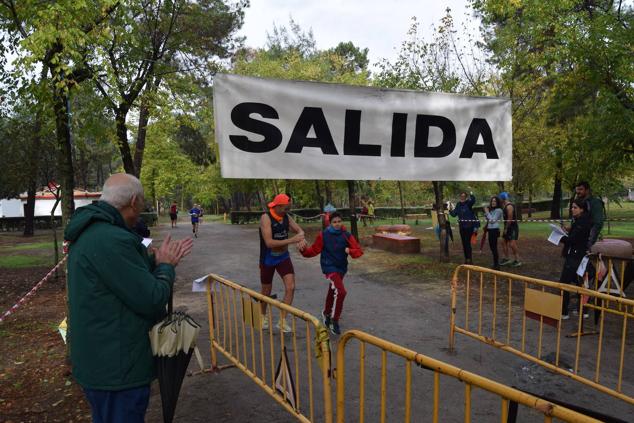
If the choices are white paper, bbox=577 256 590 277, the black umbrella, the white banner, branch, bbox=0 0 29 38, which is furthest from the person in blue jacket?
the black umbrella

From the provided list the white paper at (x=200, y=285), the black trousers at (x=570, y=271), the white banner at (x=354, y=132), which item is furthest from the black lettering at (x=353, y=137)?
the black trousers at (x=570, y=271)

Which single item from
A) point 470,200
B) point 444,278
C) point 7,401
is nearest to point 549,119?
point 470,200

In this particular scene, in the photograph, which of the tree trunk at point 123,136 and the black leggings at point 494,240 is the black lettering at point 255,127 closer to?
the tree trunk at point 123,136

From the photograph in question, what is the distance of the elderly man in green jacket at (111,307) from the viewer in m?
2.17

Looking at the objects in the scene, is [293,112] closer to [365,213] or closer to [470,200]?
[470,200]

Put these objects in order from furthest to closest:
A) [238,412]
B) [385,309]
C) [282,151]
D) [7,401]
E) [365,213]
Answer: [365,213] → [385,309] → [7,401] → [238,412] → [282,151]

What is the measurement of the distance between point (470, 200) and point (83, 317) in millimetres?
A: 10469

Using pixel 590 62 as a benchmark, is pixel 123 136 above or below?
below

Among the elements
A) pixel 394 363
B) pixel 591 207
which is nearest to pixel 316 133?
pixel 394 363

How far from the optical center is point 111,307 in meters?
2.22

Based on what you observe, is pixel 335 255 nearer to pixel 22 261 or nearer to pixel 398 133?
pixel 398 133

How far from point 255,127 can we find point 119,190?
839 mm

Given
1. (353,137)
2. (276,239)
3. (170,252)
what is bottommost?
(276,239)

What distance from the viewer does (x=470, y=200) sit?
11.3 m
